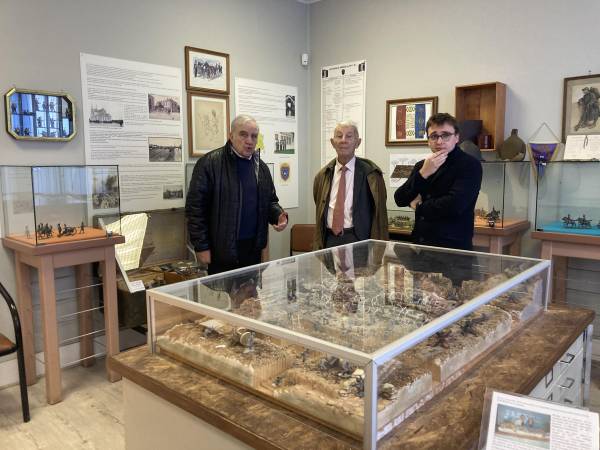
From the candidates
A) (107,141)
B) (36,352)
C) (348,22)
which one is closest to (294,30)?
(348,22)

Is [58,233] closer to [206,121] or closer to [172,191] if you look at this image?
[172,191]

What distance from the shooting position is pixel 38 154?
10.5 feet

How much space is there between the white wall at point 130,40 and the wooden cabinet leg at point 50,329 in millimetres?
503

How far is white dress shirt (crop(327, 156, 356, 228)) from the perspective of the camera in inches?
131

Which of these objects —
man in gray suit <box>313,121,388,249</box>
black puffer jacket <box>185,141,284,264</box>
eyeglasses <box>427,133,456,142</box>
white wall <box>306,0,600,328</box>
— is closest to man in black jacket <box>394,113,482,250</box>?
eyeglasses <box>427,133,456,142</box>

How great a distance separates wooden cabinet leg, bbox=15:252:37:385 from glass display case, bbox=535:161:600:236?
3.40m

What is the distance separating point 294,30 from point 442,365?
4295 millimetres

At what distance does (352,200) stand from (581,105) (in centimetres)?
A: 176

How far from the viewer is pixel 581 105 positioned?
11.6 feet

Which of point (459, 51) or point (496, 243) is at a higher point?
point (459, 51)

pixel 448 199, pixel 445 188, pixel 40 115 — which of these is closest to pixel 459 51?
pixel 445 188

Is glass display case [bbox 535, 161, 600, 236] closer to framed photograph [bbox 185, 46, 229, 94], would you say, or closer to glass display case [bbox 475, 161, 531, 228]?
glass display case [bbox 475, 161, 531, 228]

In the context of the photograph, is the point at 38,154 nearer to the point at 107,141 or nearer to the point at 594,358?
the point at 107,141

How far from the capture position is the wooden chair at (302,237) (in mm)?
4648
